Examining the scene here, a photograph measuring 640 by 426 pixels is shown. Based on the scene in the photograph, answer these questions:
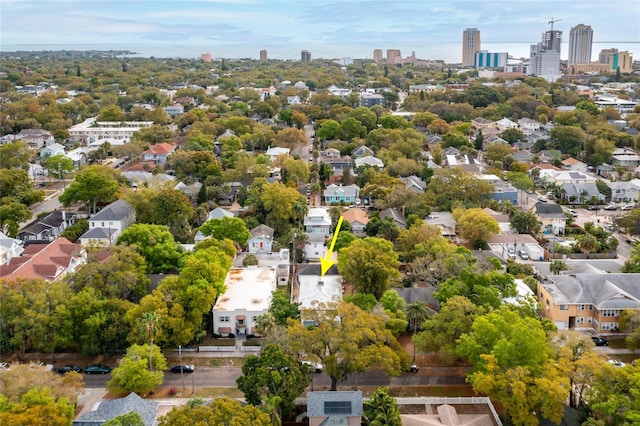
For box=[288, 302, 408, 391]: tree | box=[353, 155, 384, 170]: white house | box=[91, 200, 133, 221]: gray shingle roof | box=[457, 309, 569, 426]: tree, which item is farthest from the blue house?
box=[457, 309, 569, 426]: tree

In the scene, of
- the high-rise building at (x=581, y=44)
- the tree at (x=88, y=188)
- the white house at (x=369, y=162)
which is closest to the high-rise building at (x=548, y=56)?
the high-rise building at (x=581, y=44)

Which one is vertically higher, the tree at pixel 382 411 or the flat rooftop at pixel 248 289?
the flat rooftop at pixel 248 289

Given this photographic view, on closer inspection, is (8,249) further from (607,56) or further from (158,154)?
(607,56)

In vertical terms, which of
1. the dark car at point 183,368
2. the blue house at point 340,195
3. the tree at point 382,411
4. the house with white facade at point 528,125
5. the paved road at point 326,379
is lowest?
the paved road at point 326,379

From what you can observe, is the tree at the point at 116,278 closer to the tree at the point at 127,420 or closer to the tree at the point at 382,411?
the tree at the point at 127,420

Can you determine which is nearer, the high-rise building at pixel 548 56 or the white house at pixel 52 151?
the white house at pixel 52 151

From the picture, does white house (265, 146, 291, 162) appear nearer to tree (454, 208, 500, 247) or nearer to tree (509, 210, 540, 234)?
tree (454, 208, 500, 247)
